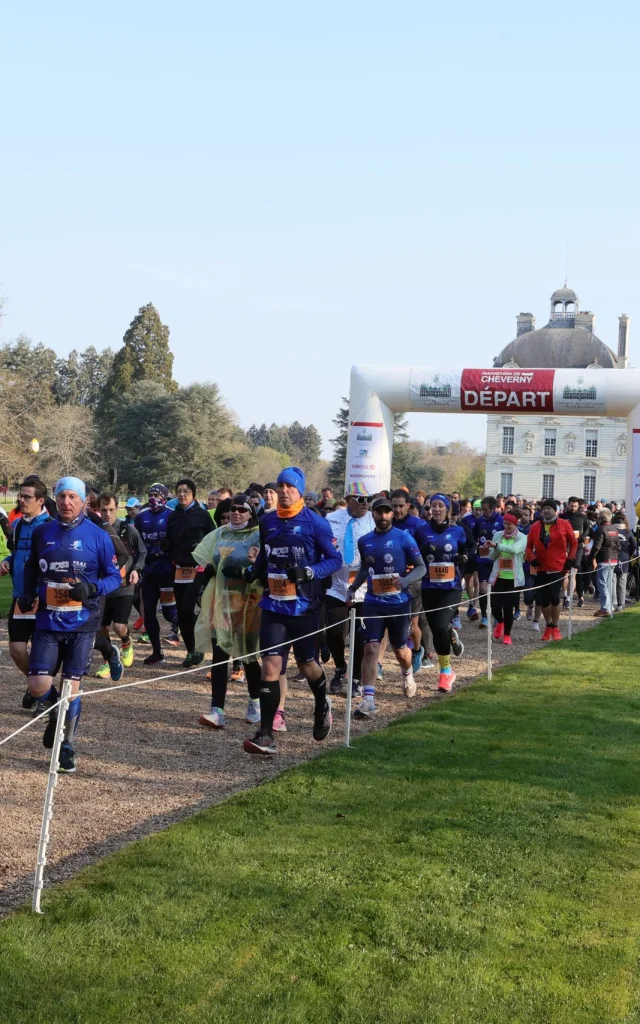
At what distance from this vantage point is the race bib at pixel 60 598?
7.22 metres

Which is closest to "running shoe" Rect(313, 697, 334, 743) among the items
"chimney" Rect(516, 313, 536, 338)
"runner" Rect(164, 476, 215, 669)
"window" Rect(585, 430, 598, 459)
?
"runner" Rect(164, 476, 215, 669)

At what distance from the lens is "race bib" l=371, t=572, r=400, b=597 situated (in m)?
9.84

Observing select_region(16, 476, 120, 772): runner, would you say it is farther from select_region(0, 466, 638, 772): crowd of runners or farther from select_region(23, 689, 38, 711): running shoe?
select_region(23, 689, 38, 711): running shoe

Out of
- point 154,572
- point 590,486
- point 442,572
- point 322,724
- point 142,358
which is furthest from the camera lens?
point 590,486

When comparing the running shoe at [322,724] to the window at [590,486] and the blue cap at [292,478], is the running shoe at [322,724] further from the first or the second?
the window at [590,486]

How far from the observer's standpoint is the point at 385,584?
986 cm

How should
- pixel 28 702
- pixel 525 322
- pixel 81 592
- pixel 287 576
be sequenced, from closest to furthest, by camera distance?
pixel 81 592 < pixel 287 576 < pixel 28 702 < pixel 525 322

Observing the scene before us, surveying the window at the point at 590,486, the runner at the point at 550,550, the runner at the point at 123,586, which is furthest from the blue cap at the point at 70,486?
the window at the point at 590,486

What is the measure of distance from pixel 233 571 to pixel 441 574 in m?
3.18

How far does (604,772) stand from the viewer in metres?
7.85

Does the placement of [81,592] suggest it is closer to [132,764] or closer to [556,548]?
[132,764]

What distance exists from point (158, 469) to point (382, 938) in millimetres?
58016

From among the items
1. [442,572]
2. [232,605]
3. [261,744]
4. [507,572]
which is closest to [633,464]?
[507,572]

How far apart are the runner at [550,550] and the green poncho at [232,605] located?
21.8 ft
